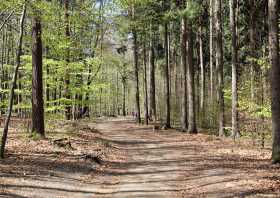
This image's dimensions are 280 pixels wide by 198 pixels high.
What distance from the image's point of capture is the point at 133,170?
15758 mm

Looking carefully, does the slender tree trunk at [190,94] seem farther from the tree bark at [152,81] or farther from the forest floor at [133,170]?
the tree bark at [152,81]

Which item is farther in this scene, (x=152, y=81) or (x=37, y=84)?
(x=152, y=81)

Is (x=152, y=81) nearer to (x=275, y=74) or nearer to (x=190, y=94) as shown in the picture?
(x=190, y=94)

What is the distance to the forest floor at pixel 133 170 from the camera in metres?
11.7

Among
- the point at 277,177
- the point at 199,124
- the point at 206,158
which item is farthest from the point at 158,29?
the point at 277,177

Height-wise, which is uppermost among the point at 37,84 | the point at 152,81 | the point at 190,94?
the point at 152,81

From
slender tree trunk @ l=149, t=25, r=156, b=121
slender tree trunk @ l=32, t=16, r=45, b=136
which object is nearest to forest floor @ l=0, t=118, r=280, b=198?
slender tree trunk @ l=32, t=16, r=45, b=136

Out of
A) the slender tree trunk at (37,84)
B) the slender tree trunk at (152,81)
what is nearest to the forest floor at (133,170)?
the slender tree trunk at (37,84)

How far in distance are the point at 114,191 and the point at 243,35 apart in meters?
35.3

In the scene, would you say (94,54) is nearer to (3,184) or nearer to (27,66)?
(27,66)

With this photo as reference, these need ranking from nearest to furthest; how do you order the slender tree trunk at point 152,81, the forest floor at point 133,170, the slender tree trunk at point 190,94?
1. the forest floor at point 133,170
2. the slender tree trunk at point 190,94
3. the slender tree trunk at point 152,81

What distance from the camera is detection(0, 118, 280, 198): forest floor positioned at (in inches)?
462

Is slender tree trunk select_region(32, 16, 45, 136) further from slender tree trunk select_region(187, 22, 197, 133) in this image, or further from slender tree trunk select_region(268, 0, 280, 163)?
slender tree trunk select_region(187, 22, 197, 133)

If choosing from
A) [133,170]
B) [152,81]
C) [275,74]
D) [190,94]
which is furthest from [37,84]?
[152,81]
